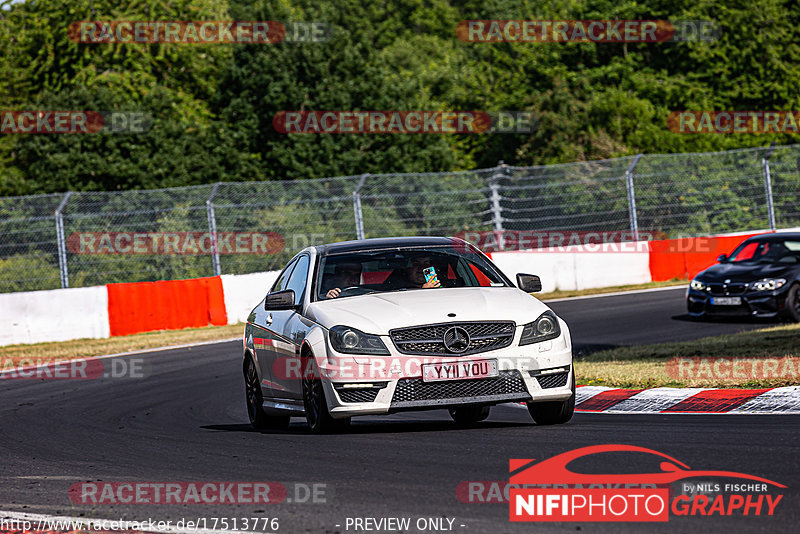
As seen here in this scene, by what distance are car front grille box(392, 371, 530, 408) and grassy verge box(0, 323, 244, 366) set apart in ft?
37.4

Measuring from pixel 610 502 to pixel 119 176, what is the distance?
3573 cm

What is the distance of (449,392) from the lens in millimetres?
7785

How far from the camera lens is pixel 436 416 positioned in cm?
1033

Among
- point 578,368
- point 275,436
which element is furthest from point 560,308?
point 275,436

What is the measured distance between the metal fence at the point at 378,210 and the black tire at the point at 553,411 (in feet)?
48.5

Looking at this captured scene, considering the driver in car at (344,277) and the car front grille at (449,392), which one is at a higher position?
the driver in car at (344,277)

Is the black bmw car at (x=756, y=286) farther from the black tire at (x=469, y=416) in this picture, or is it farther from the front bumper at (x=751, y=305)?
the black tire at (x=469, y=416)

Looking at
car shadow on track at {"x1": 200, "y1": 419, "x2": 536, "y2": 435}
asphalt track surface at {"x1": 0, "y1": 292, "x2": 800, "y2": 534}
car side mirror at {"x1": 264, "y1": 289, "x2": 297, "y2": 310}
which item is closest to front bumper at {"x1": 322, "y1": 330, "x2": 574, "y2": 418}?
asphalt track surface at {"x1": 0, "y1": 292, "x2": 800, "y2": 534}

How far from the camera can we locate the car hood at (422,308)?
7.95 meters

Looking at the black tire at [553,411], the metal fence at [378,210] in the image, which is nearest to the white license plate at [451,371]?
the black tire at [553,411]

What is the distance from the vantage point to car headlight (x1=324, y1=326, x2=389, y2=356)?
7883 millimetres

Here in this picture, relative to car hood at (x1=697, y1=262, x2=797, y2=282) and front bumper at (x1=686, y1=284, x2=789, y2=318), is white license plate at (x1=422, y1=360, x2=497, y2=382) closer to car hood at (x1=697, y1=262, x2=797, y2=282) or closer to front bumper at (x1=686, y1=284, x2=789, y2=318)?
front bumper at (x1=686, y1=284, x2=789, y2=318)

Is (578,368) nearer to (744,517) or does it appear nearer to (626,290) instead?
(744,517)

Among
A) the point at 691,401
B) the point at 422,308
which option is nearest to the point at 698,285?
the point at 691,401
